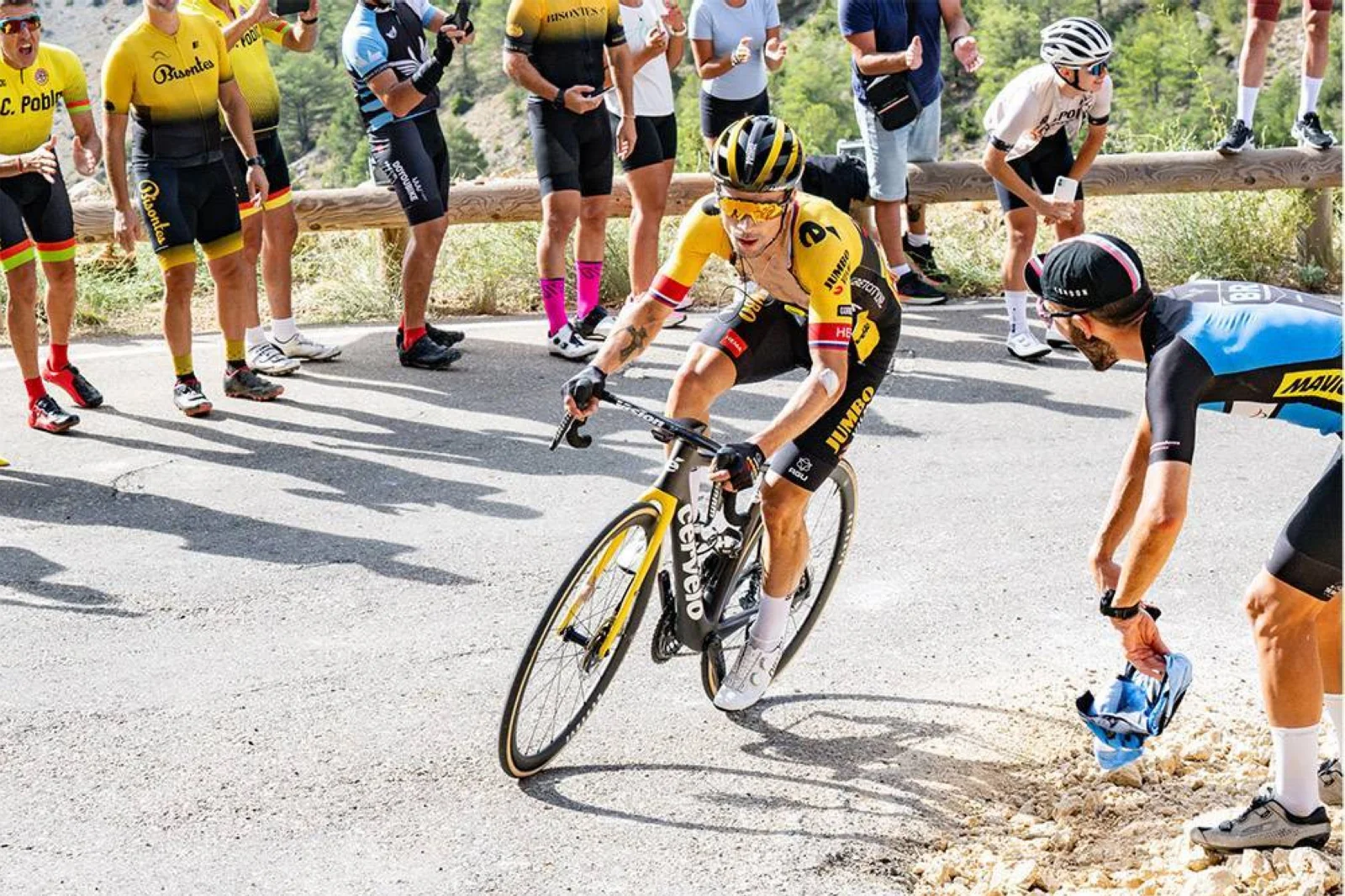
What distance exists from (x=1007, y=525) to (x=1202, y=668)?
64.4 inches

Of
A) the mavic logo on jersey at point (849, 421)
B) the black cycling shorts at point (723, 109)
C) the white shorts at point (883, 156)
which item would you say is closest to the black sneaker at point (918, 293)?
the white shorts at point (883, 156)

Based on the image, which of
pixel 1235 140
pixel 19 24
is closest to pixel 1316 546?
pixel 19 24

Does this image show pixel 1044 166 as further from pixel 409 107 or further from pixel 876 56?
pixel 409 107

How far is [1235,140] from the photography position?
37.2 feet

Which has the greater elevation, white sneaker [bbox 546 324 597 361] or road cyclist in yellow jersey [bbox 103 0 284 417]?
road cyclist in yellow jersey [bbox 103 0 284 417]

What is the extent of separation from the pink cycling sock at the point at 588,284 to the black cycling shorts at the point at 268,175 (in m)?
1.82

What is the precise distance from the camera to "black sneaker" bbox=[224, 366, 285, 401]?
9.05 metres

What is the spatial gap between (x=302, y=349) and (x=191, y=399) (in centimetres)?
116

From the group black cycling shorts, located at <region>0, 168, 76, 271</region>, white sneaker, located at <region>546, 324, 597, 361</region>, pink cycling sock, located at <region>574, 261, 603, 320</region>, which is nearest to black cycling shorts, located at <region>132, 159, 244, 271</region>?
black cycling shorts, located at <region>0, 168, 76, 271</region>

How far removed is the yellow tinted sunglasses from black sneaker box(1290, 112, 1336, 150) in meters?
7.65

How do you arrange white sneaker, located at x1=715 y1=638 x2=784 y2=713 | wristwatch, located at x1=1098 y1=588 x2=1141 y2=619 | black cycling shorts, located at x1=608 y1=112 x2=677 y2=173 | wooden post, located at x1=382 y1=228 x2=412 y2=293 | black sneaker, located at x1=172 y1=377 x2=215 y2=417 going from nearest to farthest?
wristwatch, located at x1=1098 y1=588 x2=1141 y2=619
white sneaker, located at x1=715 y1=638 x2=784 y2=713
black sneaker, located at x1=172 y1=377 x2=215 y2=417
black cycling shorts, located at x1=608 y1=112 x2=677 y2=173
wooden post, located at x1=382 y1=228 x2=412 y2=293

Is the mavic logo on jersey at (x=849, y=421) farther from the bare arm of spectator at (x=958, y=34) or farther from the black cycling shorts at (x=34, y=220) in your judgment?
the bare arm of spectator at (x=958, y=34)

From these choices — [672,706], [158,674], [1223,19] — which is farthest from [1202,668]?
[1223,19]

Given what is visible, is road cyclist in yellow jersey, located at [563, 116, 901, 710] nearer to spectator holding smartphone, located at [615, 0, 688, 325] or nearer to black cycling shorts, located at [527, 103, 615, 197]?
black cycling shorts, located at [527, 103, 615, 197]
